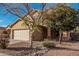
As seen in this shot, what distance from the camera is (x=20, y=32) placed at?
25172mm

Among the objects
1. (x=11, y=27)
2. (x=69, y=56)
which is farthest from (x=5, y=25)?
(x=69, y=56)

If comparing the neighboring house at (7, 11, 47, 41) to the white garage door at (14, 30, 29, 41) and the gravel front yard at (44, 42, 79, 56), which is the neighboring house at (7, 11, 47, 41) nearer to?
the white garage door at (14, 30, 29, 41)

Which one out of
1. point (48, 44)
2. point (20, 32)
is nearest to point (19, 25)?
point (20, 32)

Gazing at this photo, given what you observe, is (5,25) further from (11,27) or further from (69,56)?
(69,56)

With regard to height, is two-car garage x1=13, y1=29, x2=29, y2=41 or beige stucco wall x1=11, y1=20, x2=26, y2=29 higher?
beige stucco wall x1=11, y1=20, x2=26, y2=29

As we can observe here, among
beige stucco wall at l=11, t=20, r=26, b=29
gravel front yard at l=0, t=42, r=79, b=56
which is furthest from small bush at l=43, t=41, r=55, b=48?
beige stucco wall at l=11, t=20, r=26, b=29

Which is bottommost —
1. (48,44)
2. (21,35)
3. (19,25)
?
(48,44)

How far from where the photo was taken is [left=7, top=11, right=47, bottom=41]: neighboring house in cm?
2492

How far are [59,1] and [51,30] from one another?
725 mm

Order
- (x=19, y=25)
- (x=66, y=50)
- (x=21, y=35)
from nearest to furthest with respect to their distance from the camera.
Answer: (x=66, y=50) → (x=19, y=25) → (x=21, y=35)

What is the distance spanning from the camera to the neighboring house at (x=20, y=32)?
24.9 m

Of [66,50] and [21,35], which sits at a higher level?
[21,35]

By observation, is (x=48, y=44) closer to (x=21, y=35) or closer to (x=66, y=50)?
(x=66, y=50)

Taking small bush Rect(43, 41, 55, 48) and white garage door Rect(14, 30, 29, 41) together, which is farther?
white garage door Rect(14, 30, 29, 41)
